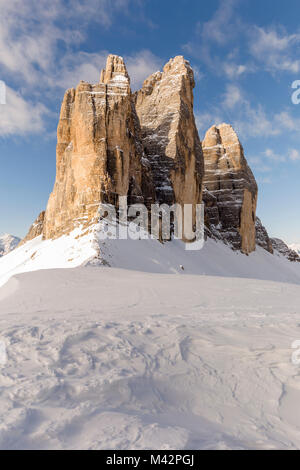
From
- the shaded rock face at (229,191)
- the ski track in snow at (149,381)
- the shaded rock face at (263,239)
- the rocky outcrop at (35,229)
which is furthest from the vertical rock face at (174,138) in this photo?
the ski track in snow at (149,381)

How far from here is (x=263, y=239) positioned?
65.2 m

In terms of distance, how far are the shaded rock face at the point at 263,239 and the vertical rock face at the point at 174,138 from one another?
2869 centimetres

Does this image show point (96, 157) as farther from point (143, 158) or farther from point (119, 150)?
point (143, 158)

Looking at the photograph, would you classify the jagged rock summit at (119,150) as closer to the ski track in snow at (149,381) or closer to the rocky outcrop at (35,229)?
the rocky outcrop at (35,229)

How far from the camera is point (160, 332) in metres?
4.50

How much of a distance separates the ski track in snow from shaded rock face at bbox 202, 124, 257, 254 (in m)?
45.7

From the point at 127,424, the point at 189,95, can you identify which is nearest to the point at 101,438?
the point at 127,424

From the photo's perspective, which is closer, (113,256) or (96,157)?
(113,256)

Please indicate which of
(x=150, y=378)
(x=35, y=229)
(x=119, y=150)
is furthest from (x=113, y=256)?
(x=35, y=229)

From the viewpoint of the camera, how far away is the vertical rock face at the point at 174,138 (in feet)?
124

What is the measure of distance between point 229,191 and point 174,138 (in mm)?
22995

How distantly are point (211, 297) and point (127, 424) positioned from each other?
22.1 feet

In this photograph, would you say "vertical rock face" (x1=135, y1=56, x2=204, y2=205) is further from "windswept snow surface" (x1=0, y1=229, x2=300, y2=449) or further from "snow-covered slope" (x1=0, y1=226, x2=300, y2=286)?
"windswept snow surface" (x1=0, y1=229, x2=300, y2=449)

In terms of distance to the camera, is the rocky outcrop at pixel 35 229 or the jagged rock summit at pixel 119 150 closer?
the jagged rock summit at pixel 119 150
